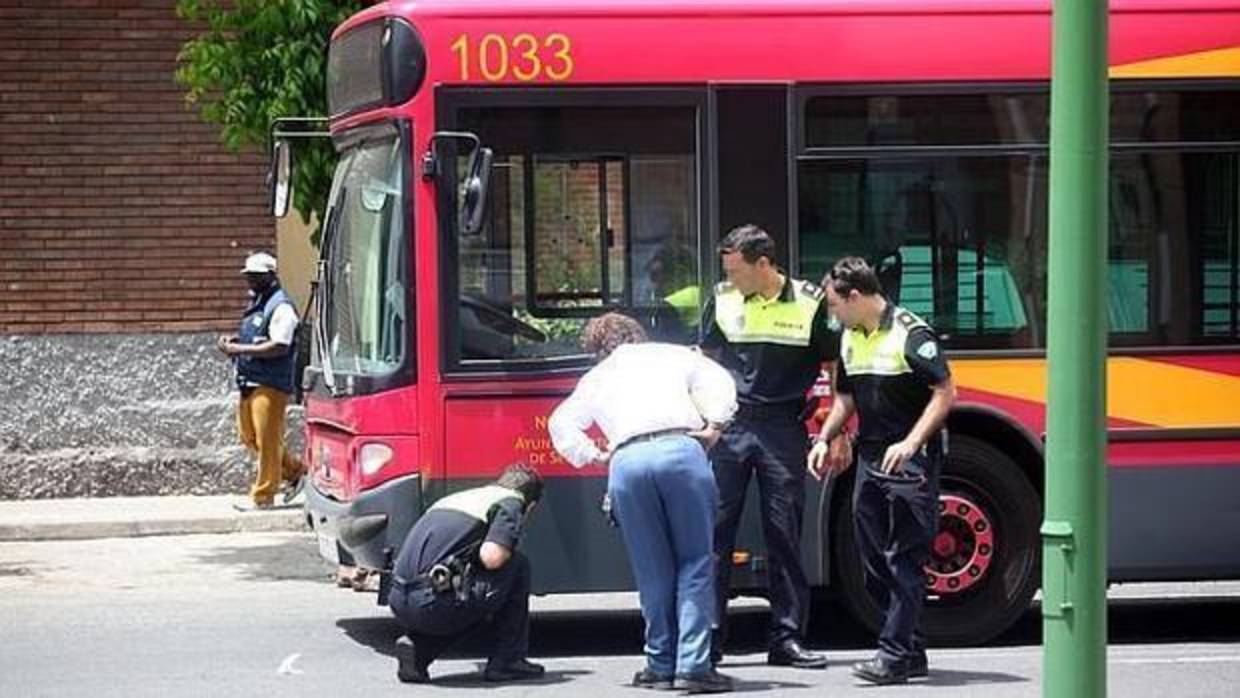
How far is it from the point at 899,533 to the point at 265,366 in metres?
6.77

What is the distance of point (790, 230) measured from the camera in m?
8.87

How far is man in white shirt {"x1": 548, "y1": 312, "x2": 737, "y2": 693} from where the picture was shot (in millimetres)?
7965

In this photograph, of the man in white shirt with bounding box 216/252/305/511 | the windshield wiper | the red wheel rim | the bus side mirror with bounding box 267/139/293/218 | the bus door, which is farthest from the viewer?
the man in white shirt with bounding box 216/252/305/511

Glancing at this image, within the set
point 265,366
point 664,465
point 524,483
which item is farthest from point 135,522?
point 664,465

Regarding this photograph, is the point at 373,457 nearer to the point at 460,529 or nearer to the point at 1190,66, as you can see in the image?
the point at 460,529

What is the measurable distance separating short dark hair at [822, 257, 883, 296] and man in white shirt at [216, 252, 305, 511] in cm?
652

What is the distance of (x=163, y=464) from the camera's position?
49.3 feet

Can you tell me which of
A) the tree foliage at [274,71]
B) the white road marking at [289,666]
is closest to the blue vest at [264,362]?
the tree foliage at [274,71]

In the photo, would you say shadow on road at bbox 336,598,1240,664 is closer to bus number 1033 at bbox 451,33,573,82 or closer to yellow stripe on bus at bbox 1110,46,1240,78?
bus number 1033 at bbox 451,33,573,82

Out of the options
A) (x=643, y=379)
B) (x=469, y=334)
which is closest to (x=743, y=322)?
(x=643, y=379)

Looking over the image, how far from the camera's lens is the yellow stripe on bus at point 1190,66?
8.98 metres

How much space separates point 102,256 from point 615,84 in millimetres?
7509

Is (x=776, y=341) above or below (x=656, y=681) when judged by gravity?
above

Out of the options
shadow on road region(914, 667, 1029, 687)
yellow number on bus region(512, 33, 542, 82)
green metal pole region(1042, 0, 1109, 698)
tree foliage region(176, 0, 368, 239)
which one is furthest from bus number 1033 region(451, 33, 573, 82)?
green metal pole region(1042, 0, 1109, 698)
